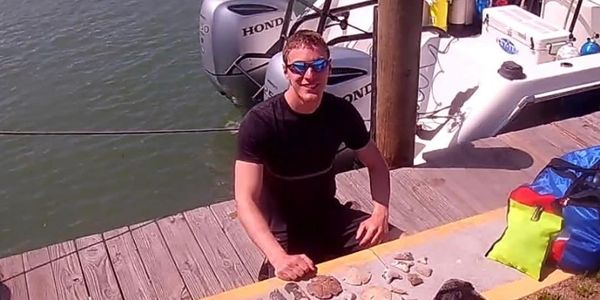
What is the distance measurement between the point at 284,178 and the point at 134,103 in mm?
5112

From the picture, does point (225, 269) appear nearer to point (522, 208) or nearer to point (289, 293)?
point (289, 293)

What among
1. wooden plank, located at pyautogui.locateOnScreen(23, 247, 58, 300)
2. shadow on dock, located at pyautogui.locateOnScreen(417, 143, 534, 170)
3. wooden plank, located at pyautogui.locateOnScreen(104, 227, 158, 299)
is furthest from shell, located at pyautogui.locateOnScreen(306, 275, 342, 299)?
shadow on dock, located at pyautogui.locateOnScreen(417, 143, 534, 170)

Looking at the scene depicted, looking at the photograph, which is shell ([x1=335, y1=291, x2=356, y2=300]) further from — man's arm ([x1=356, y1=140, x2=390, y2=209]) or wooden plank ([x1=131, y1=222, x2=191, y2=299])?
wooden plank ([x1=131, y1=222, x2=191, y2=299])

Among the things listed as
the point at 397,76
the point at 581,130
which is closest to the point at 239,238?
the point at 397,76

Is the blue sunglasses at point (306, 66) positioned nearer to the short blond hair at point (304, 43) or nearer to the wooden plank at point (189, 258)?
the short blond hair at point (304, 43)

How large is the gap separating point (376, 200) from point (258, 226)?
51cm

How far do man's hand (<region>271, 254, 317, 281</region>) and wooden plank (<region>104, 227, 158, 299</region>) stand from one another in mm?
872

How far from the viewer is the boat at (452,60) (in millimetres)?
4762

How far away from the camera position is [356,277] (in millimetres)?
2742

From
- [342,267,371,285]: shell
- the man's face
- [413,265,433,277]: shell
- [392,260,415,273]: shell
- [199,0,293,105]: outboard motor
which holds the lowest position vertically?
[199,0,293,105]: outboard motor

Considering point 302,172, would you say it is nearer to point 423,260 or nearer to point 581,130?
point 423,260

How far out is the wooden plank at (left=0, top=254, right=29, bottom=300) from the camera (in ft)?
11.0

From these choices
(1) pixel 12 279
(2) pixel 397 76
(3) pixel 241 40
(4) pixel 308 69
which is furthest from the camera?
(3) pixel 241 40

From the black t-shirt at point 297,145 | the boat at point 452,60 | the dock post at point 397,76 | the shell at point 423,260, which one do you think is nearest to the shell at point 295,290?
the black t-shirt at point 297,145
